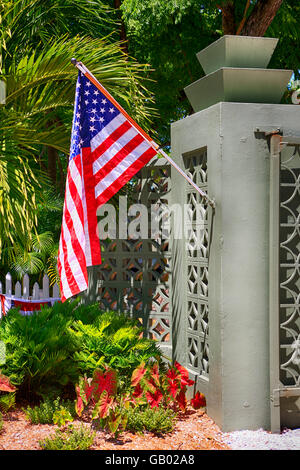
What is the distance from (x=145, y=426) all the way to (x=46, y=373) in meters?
1.11

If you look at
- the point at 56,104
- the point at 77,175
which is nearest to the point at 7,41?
the point at 56,104

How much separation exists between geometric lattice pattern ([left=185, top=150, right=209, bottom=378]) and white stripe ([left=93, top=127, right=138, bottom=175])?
0.78m

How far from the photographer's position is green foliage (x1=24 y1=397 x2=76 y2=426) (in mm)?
4648

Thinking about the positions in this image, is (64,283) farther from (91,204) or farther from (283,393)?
(283,393)

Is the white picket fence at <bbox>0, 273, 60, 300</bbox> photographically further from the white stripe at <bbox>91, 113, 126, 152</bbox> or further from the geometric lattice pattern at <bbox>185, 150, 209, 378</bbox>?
the white stripe at <bbox>91, 113, 126, 152</bbox>

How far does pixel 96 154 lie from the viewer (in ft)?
16.2

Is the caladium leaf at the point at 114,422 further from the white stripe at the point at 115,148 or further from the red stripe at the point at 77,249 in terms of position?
the white stripe at the point at 115,148

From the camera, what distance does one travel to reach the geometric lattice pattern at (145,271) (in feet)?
20.2

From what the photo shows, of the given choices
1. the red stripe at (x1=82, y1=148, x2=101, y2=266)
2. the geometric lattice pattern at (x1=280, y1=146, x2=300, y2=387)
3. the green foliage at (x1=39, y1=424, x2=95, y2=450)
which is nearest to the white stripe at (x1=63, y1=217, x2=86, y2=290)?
the red stripe at (x1=82, y1=148, x2=101, y2=266)

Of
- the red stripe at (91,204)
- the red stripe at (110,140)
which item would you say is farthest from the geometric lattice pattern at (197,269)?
the red stripe at (91,204)

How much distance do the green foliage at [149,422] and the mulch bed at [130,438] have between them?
51 mm

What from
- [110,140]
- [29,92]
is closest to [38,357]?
[110,140]

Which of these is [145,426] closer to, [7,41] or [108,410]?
[108,410]

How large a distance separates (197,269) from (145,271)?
3.37 ft
